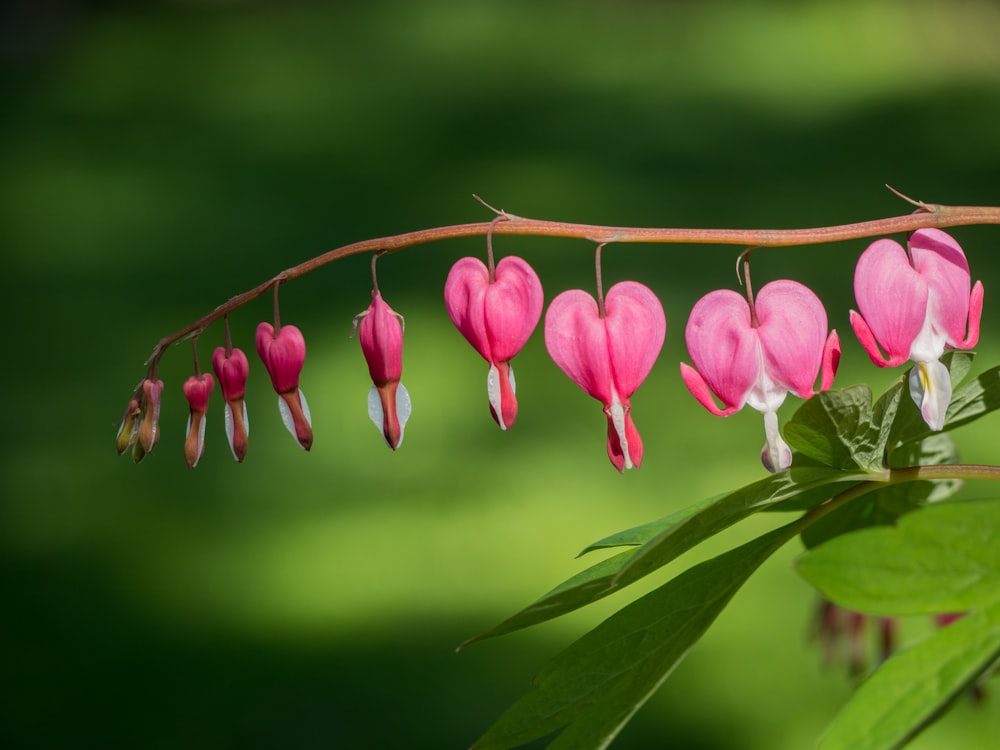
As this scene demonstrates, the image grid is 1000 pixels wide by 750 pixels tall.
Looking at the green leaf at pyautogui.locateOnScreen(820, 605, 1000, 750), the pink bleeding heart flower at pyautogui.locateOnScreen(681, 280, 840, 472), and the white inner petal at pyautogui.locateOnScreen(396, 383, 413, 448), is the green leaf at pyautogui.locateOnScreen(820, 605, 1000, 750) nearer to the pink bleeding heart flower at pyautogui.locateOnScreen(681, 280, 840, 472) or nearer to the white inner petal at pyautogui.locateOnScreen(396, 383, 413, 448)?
the pink bleeding heart flower at pyautogui.locateOnScreen(681, 280, 840, 472)

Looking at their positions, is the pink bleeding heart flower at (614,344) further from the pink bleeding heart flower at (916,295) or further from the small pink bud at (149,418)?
the small pink bud at (149,418)

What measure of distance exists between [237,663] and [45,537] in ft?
2.61

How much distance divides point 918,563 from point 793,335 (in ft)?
0.71

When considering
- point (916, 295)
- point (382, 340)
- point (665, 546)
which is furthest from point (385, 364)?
point (916, 295)

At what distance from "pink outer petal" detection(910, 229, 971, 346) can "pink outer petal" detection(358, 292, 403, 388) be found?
1.17ft

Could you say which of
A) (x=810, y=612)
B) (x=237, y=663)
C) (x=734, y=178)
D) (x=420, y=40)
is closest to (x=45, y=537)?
(x=237, y=663)

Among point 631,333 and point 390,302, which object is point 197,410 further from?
point 390,302

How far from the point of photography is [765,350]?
0.81 metres

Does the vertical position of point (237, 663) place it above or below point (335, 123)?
below

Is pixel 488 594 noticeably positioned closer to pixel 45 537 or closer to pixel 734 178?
pixel 45 537

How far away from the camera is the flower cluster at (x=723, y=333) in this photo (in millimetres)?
797

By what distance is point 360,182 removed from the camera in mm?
5215

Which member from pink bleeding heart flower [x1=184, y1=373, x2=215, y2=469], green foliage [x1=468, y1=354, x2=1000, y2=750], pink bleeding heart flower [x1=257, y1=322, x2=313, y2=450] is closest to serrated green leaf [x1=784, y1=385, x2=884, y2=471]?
green foliage [x1=468, y1=354, x2=1000, y2=750]

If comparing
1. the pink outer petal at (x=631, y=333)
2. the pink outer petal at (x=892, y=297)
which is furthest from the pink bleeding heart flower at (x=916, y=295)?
the pink outer petal at (x=631, y=333)
